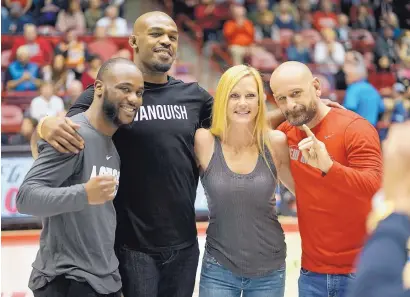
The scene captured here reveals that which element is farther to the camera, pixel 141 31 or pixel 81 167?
pixel 141 31

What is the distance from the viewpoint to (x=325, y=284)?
327 centimetres

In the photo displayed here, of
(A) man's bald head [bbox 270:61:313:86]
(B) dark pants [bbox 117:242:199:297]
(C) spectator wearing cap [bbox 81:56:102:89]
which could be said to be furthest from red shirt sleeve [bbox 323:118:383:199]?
(C) spectator wearing cap [bbox 81:56:102:89]

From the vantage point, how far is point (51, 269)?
2873 millimetres

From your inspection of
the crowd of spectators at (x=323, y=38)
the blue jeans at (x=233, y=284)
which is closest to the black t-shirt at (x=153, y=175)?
the blue jeans at (x=233, y=284)

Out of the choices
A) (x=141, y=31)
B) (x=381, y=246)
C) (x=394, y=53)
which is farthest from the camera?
(x=394, y=53)

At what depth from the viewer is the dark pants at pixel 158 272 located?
3334 millimetres

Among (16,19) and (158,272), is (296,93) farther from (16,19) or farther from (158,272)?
(16,19)

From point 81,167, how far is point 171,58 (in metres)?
0.90

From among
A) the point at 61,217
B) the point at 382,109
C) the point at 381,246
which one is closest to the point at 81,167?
the point at 61,217

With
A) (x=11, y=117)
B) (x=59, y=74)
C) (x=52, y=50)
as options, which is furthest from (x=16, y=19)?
(x=11, y=117)

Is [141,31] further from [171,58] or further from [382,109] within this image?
[382,109]

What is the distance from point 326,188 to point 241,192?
1.33 ft

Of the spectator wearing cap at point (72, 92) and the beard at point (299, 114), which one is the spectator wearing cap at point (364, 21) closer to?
the spectator wearing cap at point (72, 92)

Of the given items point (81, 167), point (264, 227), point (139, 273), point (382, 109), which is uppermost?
point (382, 109)
